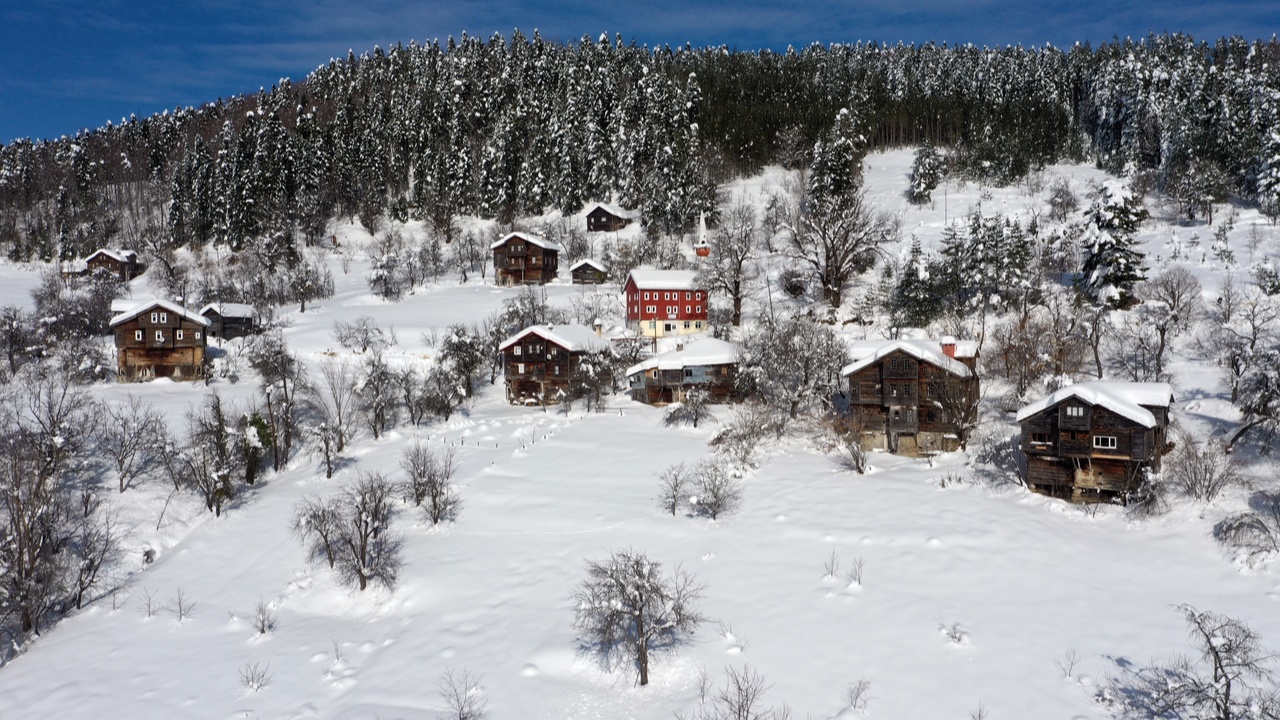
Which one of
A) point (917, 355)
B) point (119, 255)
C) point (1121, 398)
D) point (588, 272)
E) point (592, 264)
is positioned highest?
point (119, 255)

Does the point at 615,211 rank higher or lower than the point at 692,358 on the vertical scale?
higher

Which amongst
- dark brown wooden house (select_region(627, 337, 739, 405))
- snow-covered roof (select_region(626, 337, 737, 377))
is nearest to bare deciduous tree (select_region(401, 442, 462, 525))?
snow-covered roof (select_region(626, 337, 737, 377))

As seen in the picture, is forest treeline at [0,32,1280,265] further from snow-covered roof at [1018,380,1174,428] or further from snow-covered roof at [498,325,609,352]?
snow-covered roof at [1018,380,1174,428]

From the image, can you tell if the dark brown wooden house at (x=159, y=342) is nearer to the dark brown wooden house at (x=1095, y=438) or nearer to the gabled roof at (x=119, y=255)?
the gabled roof at (x=119, y=255)

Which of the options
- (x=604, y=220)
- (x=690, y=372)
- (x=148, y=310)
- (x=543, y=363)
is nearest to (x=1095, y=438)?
(x=690, y=372)

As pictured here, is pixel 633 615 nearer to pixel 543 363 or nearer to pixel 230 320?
pixel 543 363

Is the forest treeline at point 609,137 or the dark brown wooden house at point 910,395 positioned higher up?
the forest treeline at point 609,137

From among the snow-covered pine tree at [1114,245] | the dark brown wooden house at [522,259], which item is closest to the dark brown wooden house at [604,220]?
the dark brown wooden house at [522,259]
